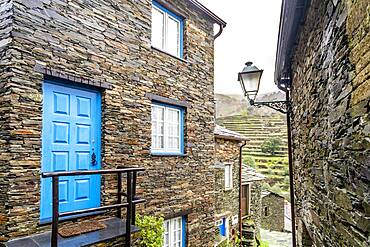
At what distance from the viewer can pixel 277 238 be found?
17.7 metres

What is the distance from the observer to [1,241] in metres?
3.96

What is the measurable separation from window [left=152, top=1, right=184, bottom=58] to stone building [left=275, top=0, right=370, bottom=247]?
3.76 meters

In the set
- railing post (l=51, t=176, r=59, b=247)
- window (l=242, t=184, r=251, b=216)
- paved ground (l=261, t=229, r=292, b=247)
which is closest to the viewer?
railing post (l=51, t=176, r=59, b=247)

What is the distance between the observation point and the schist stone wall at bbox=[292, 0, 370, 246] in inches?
67.5

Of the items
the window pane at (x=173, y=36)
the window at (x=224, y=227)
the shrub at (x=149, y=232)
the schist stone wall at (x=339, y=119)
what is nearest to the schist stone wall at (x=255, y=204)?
the window at (x=224, y=227)

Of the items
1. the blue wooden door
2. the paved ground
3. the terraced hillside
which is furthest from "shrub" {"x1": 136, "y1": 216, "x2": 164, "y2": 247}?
the terraced hillside

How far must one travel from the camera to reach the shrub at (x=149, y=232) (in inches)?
207

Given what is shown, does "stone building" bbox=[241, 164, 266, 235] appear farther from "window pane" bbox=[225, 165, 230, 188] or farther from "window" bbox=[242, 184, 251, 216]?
"window pane" bbox=[225, 165, 230, 188]

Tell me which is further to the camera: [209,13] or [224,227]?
[224,227]

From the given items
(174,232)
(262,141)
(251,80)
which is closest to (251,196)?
(174,232)

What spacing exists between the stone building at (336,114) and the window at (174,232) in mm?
3837

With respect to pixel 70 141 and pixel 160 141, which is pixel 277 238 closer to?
pixel 160 141

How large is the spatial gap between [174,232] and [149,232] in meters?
1.86

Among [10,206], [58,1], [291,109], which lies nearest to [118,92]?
[58,1]
